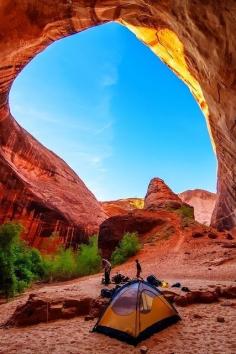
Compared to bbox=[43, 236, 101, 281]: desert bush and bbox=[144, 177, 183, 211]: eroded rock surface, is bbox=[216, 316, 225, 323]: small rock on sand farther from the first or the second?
bbox=[144, 177, 183, 211]: eroded rock surface

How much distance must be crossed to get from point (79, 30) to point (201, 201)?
73.3 metres

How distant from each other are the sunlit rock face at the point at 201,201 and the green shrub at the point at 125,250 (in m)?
58.8

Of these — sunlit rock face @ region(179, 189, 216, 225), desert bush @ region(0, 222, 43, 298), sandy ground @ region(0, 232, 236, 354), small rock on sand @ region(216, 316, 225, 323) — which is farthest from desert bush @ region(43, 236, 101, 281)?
sunlit rock face @ region(179, 189, 216, 225)

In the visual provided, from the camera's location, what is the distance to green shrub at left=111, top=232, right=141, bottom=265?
86.0ft


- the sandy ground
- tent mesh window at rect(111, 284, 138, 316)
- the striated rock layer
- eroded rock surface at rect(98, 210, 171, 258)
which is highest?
the striated rock layer

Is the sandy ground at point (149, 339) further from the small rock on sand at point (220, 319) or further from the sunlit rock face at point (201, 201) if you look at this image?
the sunlit rock face at point (201, 201)

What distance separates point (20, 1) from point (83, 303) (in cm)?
1592

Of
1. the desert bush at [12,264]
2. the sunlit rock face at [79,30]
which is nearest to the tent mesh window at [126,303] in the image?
the sunlit rock face at [79,30]

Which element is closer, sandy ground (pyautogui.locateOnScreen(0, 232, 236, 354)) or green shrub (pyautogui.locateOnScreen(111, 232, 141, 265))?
sandy ground (pyautogui.locateOnScreen(0, 232, 236, 354))

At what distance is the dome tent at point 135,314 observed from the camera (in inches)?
347

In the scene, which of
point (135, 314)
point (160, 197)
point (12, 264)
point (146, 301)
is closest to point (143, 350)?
point (135, 314)

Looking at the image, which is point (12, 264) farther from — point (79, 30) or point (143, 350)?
point (79, 30)

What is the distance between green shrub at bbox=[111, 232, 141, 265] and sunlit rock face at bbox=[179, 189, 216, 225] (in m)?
58.8

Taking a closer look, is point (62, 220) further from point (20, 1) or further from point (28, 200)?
point (20, 1)
